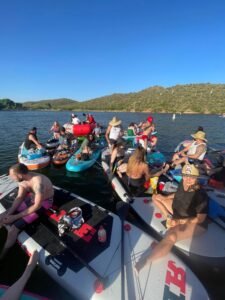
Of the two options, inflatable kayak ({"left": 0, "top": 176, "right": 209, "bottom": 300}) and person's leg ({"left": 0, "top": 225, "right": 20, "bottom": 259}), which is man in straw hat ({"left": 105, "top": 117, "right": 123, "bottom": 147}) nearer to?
inflatable kayak ({"left": 0, "top": 176, "right": 209, "bottom": 300})

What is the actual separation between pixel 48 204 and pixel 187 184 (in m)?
3.25

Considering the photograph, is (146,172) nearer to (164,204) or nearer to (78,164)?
(164,204)

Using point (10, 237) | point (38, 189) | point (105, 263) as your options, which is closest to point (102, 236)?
Answer: point (105, 263)

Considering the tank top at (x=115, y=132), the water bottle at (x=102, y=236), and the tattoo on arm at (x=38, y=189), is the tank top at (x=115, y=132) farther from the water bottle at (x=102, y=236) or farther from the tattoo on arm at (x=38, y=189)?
the water bottle at (x=102, y=236)

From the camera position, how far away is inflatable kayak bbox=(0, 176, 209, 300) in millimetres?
3037

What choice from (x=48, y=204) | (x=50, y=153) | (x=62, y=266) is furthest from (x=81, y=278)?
(x=50, y=153)

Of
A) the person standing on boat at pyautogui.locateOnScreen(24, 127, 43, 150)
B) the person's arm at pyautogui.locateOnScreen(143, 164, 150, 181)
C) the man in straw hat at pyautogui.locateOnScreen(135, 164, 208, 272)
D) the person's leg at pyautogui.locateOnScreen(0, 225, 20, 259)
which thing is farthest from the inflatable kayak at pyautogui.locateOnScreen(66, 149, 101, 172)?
the man in straw hat at pyautogui.locateOnScreen(135, 164, 208, 272)

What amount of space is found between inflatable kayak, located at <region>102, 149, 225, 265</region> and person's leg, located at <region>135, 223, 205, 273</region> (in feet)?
0.47

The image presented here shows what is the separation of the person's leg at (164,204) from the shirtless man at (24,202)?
2.71m

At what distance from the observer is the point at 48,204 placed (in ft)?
15.5

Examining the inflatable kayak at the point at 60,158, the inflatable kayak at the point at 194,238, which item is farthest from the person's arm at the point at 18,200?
the inflatable kayak at the point at 60,158

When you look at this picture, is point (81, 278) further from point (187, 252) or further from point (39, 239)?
point (187, 252)

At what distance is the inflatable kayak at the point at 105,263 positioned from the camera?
120 inches

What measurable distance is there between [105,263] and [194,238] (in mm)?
1963
